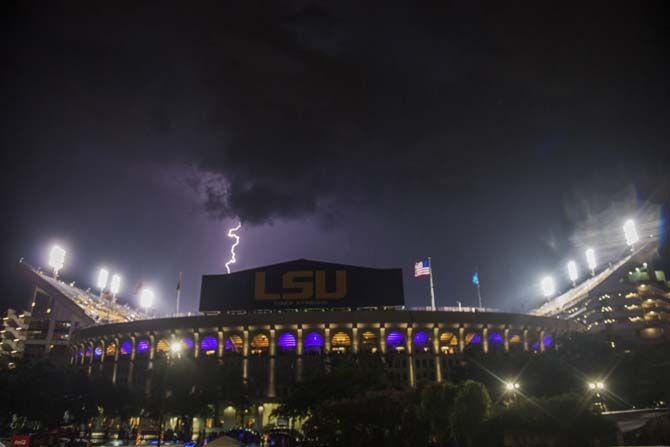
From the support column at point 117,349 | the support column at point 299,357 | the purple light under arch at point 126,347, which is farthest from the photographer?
the purple light under arch at point 126,347

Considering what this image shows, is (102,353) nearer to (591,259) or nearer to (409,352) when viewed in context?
(409,352)

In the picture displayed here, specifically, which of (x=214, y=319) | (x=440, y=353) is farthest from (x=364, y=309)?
(x=214, y=319)

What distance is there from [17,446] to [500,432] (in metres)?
40.6

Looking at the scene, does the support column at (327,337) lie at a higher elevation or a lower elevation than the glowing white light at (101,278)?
lower

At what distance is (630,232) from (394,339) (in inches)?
3917

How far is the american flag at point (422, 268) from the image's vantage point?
84938mm

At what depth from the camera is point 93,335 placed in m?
106

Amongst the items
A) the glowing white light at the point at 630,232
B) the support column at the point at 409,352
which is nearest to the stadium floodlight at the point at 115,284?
the support column at the point at 409,352

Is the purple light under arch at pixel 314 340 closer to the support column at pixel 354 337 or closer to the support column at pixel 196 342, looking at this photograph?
the support column at pixel 354 337

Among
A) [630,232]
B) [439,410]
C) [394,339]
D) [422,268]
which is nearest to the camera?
[439,410]

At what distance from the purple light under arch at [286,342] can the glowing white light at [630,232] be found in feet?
378

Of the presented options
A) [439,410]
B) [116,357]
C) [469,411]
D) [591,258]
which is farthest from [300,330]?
[591,258]

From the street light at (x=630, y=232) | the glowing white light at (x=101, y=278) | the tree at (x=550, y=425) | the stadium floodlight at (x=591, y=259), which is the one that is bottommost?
the tree at (x=550, y=425)

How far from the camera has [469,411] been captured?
105 feet
